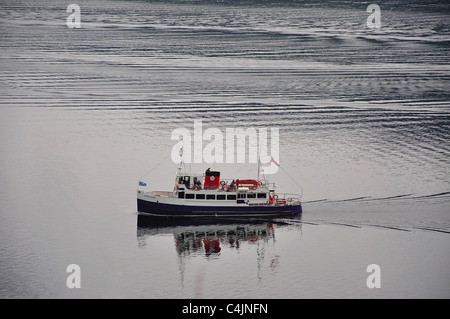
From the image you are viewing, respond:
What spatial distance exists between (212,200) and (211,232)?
511 centimetres

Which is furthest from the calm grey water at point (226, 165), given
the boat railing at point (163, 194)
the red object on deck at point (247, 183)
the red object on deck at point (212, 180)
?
the red object on deck at point (212, 180)

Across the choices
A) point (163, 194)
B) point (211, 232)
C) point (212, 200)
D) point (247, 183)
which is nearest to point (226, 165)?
point (247, 183)

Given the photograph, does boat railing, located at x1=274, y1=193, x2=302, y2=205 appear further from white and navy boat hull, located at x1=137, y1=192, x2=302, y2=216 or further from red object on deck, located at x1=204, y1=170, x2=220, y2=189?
red object on deck, located at x1=204, y1=170, x2=220, y2=189

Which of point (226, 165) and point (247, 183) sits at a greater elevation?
point (247, 183)

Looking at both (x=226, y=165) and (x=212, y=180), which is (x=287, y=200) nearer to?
(x=212, y=180)

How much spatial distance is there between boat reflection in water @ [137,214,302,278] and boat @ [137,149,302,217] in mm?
809

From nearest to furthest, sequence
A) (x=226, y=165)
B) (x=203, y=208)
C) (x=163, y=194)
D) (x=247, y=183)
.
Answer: (x=203, y=208) < (x=247, y=183) < (x=163, y=194) < (x=226, y=165)

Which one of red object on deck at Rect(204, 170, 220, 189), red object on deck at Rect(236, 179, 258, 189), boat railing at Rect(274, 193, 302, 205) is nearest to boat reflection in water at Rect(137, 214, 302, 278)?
boat railing at Rect(274, 193, 302, 205)

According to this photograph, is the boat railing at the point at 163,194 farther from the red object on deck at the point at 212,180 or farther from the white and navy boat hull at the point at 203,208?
the red object on deck at the point at 212,180

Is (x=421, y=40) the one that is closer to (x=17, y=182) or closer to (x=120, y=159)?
(x=120, y=159)

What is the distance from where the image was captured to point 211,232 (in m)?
89.6

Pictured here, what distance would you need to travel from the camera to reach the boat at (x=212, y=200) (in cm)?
9338

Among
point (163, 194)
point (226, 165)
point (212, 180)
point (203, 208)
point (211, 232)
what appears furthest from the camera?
point (226, 165)

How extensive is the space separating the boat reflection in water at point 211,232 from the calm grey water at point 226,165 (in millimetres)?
276
